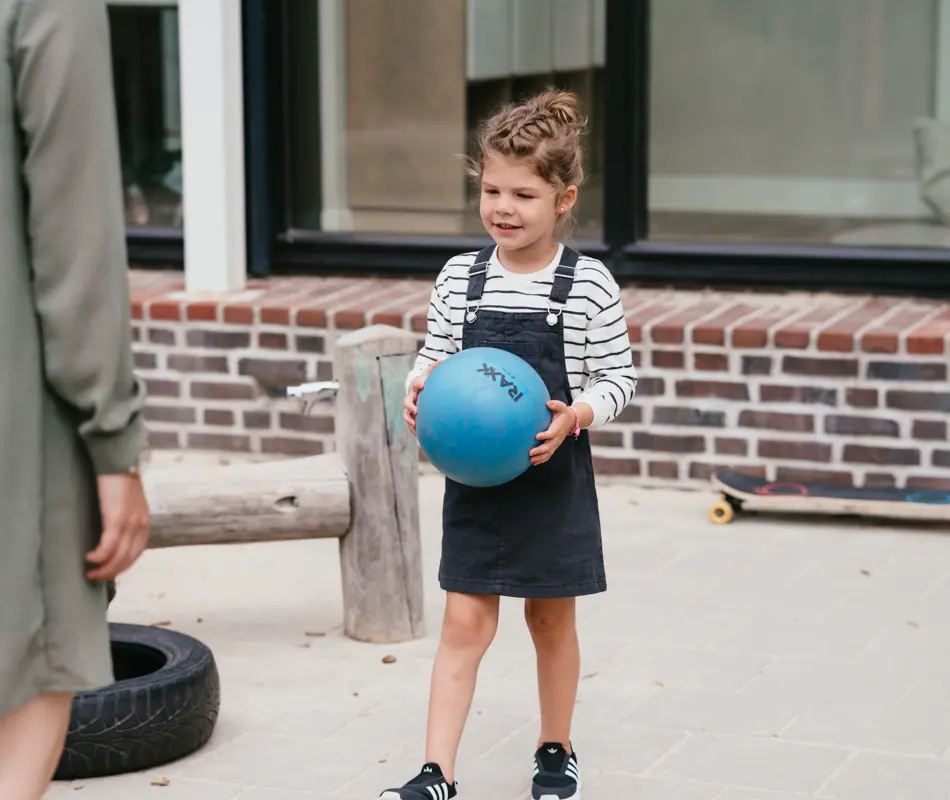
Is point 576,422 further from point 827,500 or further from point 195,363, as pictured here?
point 195,363

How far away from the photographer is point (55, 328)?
2488 millimetres

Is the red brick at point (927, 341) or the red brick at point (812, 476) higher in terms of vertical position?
the red brick at point (927, 341)

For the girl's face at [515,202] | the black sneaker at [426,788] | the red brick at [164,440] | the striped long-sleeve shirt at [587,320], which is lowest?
the red brick at [164,440]

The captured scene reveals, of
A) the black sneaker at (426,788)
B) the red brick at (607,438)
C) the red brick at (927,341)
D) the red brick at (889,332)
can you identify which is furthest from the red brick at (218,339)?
the black sneaker at (426,788)

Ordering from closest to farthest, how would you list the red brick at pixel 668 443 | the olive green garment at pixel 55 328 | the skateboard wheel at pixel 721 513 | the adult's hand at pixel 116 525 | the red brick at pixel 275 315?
the olive green garment at pixel 55 328 → the adult's hand at pixel 116 525 → the skateboard wheel at pixel 721 513 → the red brick at pixel 668 443 → the red brick at pixel 275 315

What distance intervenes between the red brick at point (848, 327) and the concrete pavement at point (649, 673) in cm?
69

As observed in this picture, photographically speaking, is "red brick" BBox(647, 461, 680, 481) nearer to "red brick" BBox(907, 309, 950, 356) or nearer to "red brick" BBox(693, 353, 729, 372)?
"red brick" BBox(693, 353, 729, 372)

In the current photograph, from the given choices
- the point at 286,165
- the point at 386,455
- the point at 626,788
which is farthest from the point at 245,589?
the point at 286,165

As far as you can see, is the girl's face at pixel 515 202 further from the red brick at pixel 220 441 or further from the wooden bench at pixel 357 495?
the red brick at pixel 220 441

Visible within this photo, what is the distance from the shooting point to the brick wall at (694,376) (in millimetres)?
6586

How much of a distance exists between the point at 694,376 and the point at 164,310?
7.73ft

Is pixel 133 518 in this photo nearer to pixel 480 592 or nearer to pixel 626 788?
pixel 480 592

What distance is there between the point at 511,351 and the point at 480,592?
1.75ft

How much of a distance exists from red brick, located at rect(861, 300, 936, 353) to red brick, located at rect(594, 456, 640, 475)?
1054mm
